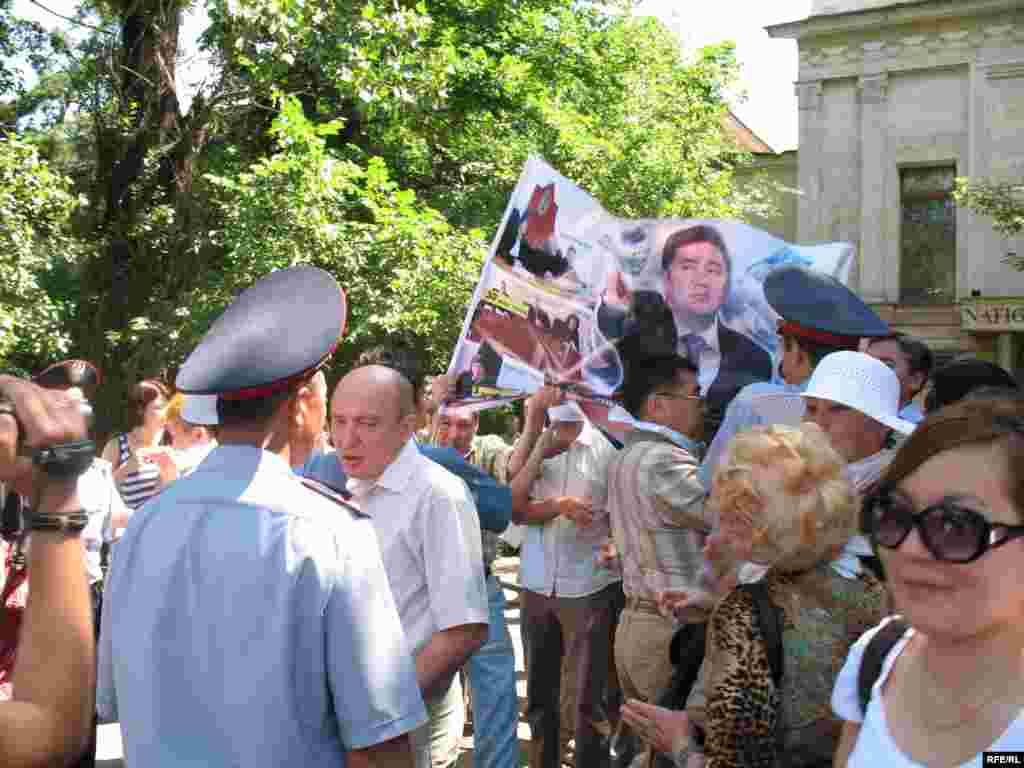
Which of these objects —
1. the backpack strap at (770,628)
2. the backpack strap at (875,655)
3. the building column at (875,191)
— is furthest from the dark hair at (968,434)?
the building column at (875,191)

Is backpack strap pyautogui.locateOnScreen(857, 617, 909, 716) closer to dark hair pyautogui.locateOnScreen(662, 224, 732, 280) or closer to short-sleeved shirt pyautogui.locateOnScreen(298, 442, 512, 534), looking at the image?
short-sleeved shirt pyautogui.locateOnScreen(298, 442, 512, 534)

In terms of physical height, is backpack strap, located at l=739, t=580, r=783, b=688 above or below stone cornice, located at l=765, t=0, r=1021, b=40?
below

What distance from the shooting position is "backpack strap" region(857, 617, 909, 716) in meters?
2.03

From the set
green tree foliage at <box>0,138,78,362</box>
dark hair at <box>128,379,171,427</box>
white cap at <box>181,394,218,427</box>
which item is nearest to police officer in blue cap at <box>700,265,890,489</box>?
white cap at <box>181,394,218,427</box>

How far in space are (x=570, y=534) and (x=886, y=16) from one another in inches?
794

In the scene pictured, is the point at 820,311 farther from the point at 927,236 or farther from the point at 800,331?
the point at 927,236

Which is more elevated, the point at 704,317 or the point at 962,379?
the point at 704,317

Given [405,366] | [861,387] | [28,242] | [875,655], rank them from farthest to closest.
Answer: [28,242], [405,366], [861,387], [875,655]

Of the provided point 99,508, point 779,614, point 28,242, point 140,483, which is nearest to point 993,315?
point 28,242

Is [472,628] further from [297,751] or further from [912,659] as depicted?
[912,659]

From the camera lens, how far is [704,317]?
17.4 ft

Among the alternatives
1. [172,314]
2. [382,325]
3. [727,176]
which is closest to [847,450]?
[382,325]

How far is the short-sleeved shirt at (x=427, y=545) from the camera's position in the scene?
3.34 m

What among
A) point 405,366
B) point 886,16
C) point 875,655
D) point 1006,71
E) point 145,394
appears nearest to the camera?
point 875,655
